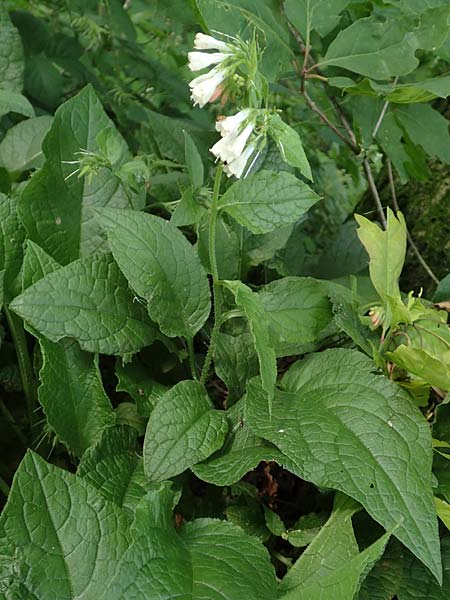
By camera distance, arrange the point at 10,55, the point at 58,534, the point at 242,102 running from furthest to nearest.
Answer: the point at 10,55 < the point at 242,102 < the point at 58,534

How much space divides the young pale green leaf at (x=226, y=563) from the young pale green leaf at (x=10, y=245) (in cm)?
49

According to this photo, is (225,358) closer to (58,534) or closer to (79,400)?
(79,400)

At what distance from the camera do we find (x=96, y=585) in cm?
81

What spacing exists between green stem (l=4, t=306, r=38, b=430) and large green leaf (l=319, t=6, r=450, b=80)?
72cm

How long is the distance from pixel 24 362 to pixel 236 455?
0.42 m

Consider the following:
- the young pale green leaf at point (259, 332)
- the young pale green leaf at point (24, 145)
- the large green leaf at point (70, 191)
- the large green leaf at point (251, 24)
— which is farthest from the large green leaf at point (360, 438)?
the young pale green leaf at point (24, 145)

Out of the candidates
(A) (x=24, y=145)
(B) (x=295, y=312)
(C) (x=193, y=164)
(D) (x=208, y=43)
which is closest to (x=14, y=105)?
(A) (x=24, y=145)

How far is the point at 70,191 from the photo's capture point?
1.25m

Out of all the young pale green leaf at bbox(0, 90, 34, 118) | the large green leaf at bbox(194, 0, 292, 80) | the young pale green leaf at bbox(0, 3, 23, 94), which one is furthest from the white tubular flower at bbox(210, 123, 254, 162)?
the young pale green leaf at bbox(0, 3, 23, 94)

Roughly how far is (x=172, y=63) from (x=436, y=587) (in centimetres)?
211

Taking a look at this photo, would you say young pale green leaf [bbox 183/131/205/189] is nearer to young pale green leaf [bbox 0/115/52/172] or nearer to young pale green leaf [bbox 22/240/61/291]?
young pale green leaf [bbox 22/240/61/291]

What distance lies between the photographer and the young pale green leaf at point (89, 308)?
38.9 inches

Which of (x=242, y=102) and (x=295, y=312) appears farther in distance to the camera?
(x=295, y=312)

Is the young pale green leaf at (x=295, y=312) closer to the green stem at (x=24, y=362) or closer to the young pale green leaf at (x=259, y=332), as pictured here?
the young pale green leaf at (x=259, y=332)
